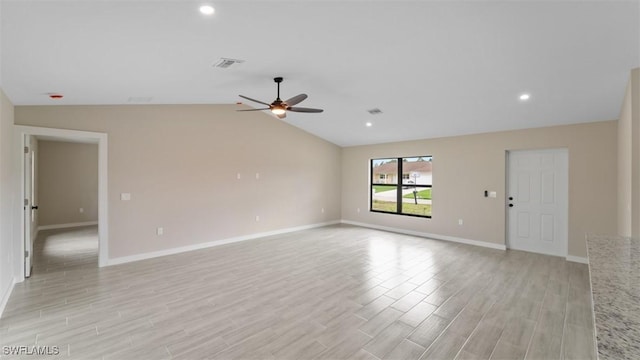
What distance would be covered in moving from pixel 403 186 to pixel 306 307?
5184mm

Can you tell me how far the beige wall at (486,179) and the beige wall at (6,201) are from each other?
696 centimetres

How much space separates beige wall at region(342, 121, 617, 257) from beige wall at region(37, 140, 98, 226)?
7.47 metres

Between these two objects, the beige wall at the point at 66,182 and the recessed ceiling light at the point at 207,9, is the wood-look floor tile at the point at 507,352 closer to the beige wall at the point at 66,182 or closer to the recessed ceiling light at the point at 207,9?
the recessed ceiling light at the point at 207,9

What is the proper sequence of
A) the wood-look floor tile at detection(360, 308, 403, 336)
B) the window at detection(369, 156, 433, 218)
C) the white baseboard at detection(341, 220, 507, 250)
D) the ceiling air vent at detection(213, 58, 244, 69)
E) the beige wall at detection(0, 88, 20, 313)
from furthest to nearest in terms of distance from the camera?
the window at detection(369, 156, 433, 218)
the white baseboard at detection(341, 220, 507, 250)
the ceiling air vent at detection(213, 58, 244, 69)
the beige wall at detection(0, 88, 20, 313)
the wood-look floor tile at detection(360, 308, 403, 336)

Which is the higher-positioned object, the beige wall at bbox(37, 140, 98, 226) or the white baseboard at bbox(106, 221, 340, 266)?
the beige wall at bbox(37, 140, 98, 226)

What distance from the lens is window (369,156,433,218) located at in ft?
23.3

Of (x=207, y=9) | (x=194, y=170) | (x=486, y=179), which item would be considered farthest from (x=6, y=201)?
(x=486, y=179)

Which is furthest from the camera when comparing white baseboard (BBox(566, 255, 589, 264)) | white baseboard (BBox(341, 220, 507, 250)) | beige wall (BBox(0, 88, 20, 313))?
white baseboard (BBox(341, 220, 507, 250))

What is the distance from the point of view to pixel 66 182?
773 centimetres

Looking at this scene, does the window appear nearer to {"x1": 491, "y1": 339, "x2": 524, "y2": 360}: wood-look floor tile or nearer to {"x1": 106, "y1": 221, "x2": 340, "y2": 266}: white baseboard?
{"x1": 106, "y1": 221, "x2": 340, "y2": 266}: white baseboard

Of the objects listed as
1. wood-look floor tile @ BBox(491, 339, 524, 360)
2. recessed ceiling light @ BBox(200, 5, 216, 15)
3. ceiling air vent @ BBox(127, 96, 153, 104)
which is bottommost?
wood-look floor tile @ BBox(491, 339, 524, 360)

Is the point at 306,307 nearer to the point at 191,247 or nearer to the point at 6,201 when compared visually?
the point at 191,247

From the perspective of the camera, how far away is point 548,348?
2391 millimetres

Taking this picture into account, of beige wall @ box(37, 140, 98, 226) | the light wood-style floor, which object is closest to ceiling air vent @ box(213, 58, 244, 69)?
the light wood-style floor
